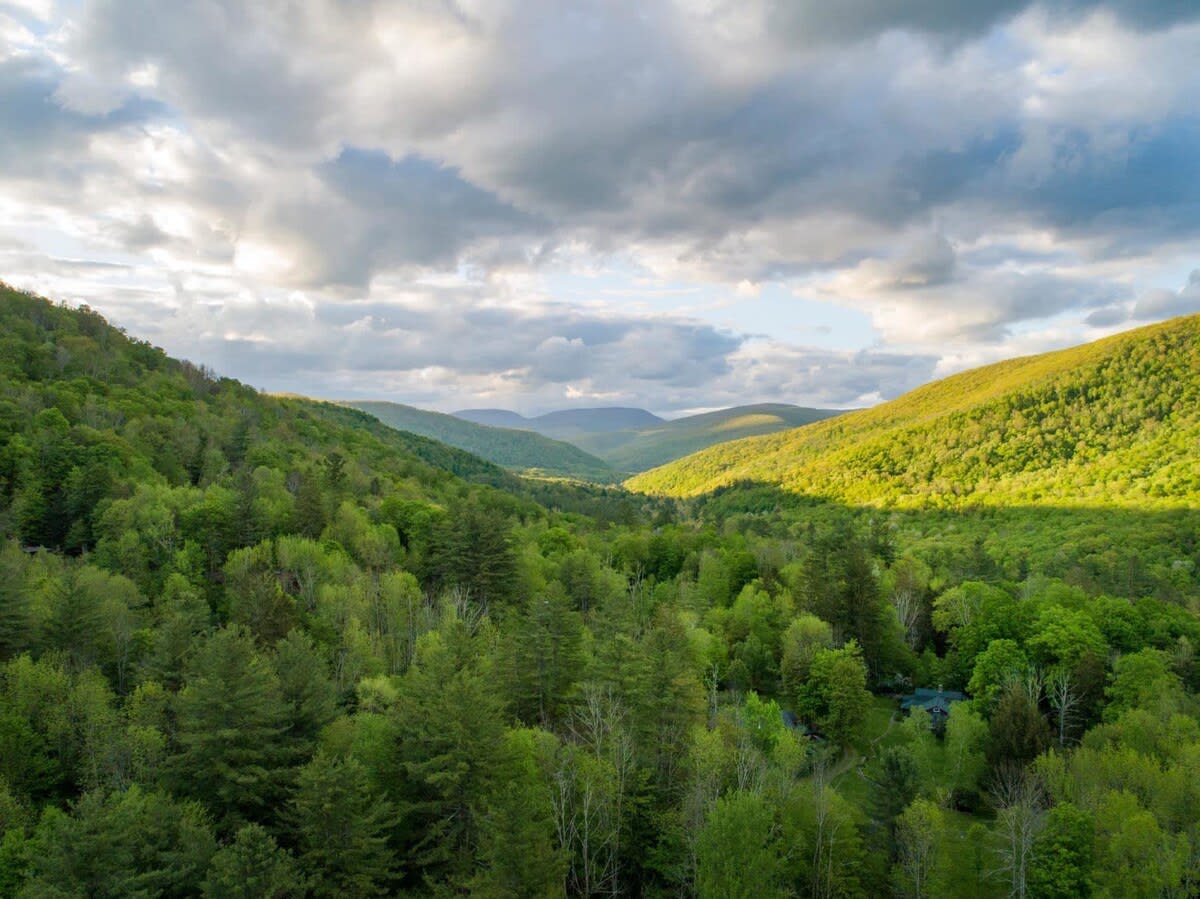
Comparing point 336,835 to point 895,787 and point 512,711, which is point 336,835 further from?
point 895,787

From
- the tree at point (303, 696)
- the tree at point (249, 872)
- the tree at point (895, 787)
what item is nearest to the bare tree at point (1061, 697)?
the tree at point (895, 787)

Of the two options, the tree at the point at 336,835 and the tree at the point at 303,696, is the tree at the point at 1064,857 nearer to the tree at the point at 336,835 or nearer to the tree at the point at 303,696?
the tree at the point at 336,835

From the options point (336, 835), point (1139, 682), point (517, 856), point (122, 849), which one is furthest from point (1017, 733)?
point (122, 849)

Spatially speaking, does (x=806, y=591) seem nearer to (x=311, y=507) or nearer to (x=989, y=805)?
(x=989, y=805)

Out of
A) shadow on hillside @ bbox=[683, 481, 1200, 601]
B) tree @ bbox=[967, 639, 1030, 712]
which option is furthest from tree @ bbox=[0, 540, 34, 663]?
shadow on hillside @ bbox=[683, 481, 1200, 601]

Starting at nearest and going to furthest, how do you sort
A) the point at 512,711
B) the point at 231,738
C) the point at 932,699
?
the point at 231,738
the point at 512,711
the point at 932,699

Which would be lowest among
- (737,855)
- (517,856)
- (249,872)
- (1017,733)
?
(1017,733)
